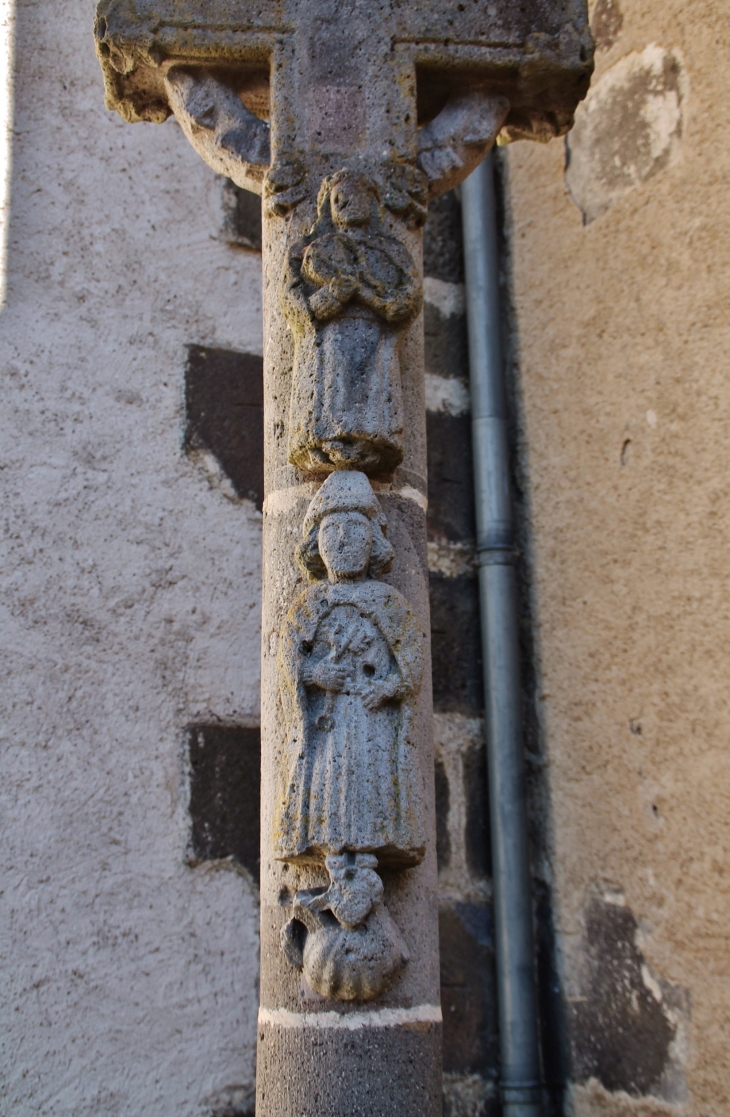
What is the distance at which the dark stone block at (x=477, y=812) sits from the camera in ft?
9.18

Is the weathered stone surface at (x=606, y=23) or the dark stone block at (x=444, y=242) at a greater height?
the weathered stone surface at (x=606, y=23)

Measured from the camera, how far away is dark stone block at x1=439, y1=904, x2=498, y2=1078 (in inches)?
105

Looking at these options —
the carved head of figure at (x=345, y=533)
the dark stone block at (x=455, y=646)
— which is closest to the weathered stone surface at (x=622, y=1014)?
the dark stone block at (x=455, y=646)

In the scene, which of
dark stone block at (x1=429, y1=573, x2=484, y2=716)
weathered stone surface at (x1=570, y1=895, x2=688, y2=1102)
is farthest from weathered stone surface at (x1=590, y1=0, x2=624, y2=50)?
weathered stone surface at (x1=570, y1=895, x2=688, y2=1102)

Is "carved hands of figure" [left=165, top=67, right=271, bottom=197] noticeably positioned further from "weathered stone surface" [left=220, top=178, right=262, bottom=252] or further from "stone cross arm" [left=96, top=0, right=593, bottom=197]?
"weathered stone surface" [left=220, top=178, right=262, bottom=252]

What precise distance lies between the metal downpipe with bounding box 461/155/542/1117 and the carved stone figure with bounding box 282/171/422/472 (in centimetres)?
99

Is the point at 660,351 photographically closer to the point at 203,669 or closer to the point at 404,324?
the point at 404,324

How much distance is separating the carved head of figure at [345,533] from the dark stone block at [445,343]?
1.27 meters

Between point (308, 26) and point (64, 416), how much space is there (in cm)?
102

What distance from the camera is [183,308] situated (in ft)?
9.61

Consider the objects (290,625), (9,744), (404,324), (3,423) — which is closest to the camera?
(290,625)

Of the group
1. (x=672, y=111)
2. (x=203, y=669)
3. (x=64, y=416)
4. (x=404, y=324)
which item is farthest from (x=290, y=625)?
(x=672, y=111)

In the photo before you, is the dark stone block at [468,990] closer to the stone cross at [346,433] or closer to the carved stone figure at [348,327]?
the stone cross at [346,433]

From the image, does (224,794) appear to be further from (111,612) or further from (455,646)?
(455,646)
